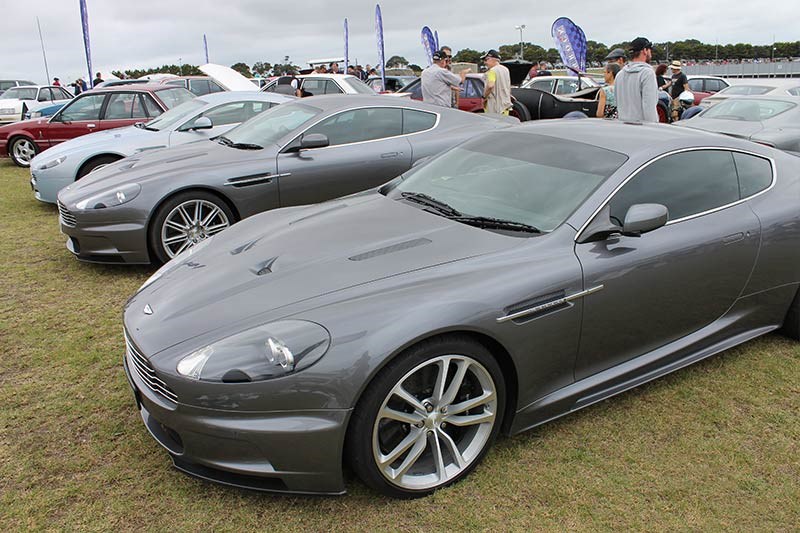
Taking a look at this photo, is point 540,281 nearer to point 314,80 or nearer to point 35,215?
point 35,215

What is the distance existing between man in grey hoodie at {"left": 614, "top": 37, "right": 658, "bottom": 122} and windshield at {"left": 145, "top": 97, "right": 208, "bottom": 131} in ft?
16.3

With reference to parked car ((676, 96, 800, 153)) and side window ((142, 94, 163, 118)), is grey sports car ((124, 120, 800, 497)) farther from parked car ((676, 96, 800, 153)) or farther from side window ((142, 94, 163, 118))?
side window ((142, 94, 163, 118))

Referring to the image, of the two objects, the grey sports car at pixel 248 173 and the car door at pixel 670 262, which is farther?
the grey sports car at pixel 248 173

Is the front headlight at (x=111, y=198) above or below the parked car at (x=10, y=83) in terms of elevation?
below

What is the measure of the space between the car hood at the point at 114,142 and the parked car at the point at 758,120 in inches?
266

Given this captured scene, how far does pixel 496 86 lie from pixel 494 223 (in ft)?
23.5

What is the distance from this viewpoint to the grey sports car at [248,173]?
5.06 m

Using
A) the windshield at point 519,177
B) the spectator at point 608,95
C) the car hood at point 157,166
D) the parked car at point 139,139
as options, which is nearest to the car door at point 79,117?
the parked car at point 139,139

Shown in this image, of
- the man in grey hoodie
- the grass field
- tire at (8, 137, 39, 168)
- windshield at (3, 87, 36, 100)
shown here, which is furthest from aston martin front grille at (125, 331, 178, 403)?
windshield at (3, 87, 36, 100)

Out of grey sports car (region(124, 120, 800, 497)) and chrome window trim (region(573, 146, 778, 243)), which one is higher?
chrome window trim (region(573, 146, 778, 243))

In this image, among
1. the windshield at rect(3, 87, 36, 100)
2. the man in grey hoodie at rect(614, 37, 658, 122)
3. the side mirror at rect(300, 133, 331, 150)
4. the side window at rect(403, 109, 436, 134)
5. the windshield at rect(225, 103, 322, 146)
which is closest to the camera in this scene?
the side mirror at rect(300, 133, 331, 150)

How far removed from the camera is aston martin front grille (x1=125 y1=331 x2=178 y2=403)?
241cm

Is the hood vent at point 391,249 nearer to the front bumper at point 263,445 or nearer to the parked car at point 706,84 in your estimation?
the front bumper at point 263,445

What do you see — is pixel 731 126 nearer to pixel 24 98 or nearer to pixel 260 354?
pixel 260 354
